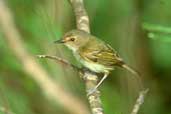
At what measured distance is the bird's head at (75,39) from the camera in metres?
4.31

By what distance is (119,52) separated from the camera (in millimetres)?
5590

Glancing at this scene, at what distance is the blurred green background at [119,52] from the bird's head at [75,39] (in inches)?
11.8

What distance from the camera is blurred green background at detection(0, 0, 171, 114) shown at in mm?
5246

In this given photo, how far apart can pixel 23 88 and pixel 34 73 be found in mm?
3492

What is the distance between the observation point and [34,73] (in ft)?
6.79

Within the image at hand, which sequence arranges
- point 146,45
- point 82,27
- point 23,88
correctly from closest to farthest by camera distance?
point 82,27 → point 23,88 → point 146,45

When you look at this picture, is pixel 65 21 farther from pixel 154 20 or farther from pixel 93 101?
pixel 93 101

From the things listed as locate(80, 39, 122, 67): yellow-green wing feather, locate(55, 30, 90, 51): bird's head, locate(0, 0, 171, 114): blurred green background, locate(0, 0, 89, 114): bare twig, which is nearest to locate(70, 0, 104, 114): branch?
locate(55, 30, 90, 51): bird's head

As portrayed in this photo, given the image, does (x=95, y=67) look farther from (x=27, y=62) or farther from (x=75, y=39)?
(x=27, y=62)

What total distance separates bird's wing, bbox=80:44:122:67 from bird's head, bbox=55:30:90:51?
79 millimetres

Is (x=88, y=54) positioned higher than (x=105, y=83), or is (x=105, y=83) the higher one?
(x=88, y=54)

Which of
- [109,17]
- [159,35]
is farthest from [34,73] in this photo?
[109,17]

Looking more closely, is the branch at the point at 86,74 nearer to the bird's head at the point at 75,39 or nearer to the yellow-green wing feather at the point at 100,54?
the bird's head at the point at 75,39

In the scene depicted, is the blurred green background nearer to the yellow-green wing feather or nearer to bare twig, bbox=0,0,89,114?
the yellow-green wing feather
